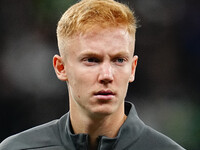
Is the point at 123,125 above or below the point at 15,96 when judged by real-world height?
above

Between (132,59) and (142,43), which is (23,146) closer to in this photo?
(132,59)

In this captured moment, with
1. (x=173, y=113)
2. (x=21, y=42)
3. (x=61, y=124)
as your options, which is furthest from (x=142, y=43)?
(x=61, y=124)

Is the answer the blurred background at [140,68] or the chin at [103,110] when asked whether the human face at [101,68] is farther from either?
the blurred background at [140,68]

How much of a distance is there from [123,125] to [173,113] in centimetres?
356

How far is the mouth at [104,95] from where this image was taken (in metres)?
3.12

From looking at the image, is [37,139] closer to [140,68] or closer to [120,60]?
[120,60]

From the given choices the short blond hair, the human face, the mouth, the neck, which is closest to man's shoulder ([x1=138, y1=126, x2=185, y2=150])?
the neck

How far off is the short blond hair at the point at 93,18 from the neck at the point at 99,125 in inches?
24.0

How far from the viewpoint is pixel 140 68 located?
673cm

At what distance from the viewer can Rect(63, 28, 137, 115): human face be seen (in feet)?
10.2

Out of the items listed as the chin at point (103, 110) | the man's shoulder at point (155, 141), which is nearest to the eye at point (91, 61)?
the chin at point (103, 110)

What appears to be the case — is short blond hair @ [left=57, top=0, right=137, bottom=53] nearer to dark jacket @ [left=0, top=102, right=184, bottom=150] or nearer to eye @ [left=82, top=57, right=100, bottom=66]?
eye @ [left=82, top=57, right=100, bottom=66]

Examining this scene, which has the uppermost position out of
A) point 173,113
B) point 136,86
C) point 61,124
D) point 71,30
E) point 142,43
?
point 71,30

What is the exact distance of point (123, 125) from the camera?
3.34 metres
